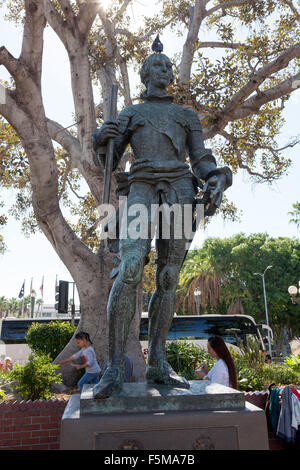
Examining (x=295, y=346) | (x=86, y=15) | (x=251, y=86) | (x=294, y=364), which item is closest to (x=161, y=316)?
(x=251, y=86)

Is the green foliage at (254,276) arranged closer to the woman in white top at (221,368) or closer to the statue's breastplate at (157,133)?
the woman in white top at (221,368)

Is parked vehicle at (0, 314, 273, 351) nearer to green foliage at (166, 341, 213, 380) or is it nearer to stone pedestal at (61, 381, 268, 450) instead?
green foliage at (166, 341, 213, 380)

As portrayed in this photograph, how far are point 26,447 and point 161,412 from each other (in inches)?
120

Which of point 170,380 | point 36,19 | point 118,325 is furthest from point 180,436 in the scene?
point 36,19

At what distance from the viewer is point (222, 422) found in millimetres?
2480

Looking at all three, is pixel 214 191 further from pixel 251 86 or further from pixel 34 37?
pixel 251 86

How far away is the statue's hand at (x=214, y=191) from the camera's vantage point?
10.6 feet

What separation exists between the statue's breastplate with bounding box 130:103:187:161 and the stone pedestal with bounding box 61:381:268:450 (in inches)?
79.0

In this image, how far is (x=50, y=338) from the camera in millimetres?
10000

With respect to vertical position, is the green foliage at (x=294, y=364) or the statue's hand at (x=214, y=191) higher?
the statue's hand at (x=214, y=191)

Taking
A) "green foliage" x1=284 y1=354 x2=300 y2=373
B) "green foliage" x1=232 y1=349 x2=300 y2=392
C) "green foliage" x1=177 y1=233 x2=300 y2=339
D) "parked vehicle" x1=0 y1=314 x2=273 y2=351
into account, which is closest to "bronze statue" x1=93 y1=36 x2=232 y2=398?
"green foliage" x1=232 y1=349 x2=300 y2=392

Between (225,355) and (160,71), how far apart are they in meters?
3.20

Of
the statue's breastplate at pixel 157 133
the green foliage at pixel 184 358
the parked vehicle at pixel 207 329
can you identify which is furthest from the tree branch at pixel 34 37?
the parked vehicle at pixel 207 329

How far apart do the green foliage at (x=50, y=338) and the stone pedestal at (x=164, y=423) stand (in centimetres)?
772
